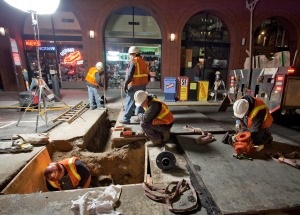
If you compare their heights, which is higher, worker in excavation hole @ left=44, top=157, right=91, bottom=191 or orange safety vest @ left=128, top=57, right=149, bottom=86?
orange safety vest @ left=128, top=57, right=149, bottom=86

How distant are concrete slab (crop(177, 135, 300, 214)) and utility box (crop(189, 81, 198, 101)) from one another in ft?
16.7

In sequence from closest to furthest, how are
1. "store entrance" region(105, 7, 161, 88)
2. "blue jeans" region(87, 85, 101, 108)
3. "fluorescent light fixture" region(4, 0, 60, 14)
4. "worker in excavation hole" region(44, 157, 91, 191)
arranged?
1. "worker in excavation hole" region(44, 157, 91, 191)
2. "fluorescent light fixture" region(4, 0, 60, 14)
3. "blue jeans" region(87, 85, 101, 108)
4. "store entrance" region(105, 7, 161, 88)

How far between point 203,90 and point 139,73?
4.51 metres

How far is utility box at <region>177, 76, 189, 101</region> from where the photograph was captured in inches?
322

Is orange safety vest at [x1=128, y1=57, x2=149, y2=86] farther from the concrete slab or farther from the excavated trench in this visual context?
the concrete slab

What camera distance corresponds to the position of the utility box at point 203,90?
8.34 metres

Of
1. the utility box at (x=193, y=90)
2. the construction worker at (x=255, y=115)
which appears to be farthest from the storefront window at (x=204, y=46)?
the construction worker at (x=255, y=115)

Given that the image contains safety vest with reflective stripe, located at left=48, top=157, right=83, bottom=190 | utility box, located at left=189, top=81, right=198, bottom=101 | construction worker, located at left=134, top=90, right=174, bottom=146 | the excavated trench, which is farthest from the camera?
utility box, located at left=189, top=81, right=198, bottom=101

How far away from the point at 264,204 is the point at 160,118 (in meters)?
2.16

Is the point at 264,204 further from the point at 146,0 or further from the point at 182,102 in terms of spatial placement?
the point at 146,0

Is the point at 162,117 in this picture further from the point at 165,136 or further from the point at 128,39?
the point at 128,39

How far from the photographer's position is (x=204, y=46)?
11.6 metres

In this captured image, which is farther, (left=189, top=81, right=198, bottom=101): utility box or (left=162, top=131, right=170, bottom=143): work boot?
(left=189, top=81, right=198, bottom=101): utility box

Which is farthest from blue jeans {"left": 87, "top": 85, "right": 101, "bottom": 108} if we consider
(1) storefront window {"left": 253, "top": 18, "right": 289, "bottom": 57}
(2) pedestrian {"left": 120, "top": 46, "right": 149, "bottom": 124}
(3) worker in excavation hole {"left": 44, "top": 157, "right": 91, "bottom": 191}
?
(1) storefront window {"left": 253, "top": 18, "right": 289, "bottom": 57}
